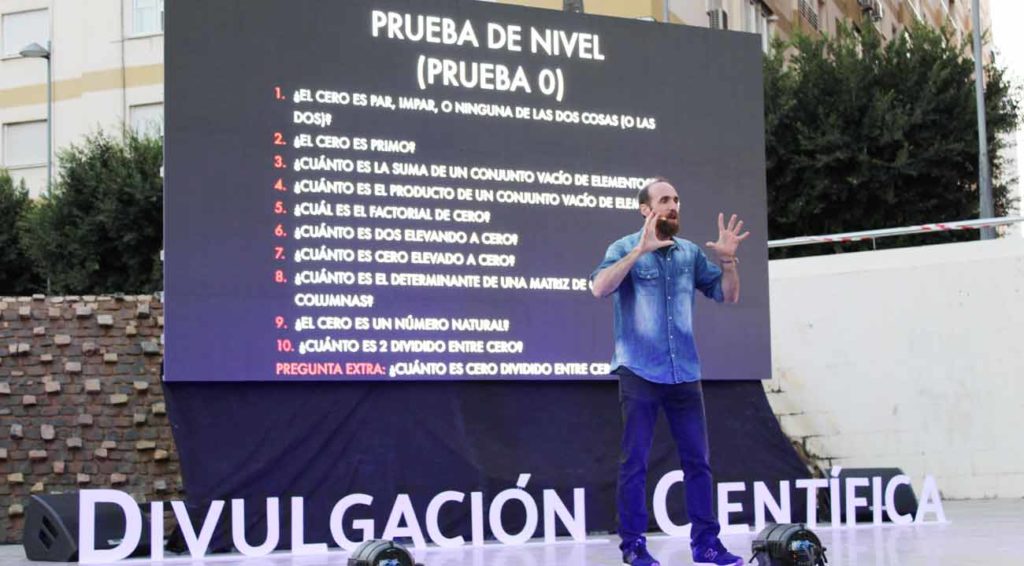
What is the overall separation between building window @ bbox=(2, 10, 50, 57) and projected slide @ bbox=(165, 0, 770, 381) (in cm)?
2471

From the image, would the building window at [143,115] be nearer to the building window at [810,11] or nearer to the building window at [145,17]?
the building window at [145,17]

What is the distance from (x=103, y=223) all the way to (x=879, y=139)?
12.2 meters

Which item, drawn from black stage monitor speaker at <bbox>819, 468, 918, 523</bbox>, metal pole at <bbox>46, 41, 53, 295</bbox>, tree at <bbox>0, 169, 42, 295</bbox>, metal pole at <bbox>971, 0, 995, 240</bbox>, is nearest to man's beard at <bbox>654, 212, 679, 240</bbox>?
black stage monitor speaker at <bbox>819, 468, 918, 523</bbox>

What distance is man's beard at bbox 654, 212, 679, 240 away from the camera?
697 cm

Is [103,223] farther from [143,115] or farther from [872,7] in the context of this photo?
[872,7]

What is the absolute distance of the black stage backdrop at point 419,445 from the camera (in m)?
9.09

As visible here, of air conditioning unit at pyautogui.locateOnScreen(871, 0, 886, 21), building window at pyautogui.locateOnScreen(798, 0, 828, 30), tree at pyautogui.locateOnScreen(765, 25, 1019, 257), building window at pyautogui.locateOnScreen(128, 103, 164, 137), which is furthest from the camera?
air conditioning unit at pyautogui.locateOnScreen(871, 0, 886, 21)

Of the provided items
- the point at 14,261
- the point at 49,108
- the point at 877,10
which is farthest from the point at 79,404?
the point at 877,10

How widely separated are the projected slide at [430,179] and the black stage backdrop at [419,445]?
185mm

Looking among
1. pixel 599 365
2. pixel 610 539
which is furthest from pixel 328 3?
pixel 610 539

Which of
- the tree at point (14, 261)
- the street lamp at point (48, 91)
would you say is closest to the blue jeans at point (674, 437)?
the tree at point (14, 261)

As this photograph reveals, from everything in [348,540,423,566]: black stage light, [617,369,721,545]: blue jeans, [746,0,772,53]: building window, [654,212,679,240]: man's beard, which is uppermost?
[746,0,772,53]: building window

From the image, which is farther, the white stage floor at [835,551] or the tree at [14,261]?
the tree at [14,261]

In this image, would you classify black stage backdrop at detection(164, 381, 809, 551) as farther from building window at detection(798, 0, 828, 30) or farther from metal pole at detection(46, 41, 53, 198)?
building window at detection(798, 0, 828, 30)
